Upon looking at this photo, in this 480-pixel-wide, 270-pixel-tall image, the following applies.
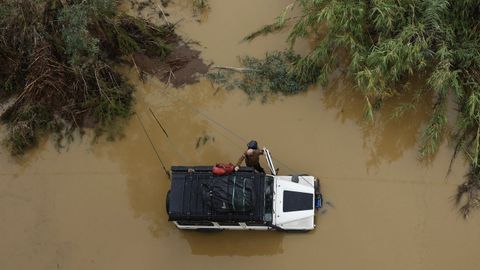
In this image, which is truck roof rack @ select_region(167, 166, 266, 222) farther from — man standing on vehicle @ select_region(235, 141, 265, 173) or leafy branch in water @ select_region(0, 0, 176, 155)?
leafy branch in water @ select_region(0, 0, 176, 155)

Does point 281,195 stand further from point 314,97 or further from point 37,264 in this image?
point 37,264

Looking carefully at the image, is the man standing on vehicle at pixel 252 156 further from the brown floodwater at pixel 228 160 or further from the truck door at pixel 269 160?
the brown floodwater at pixel 228 160

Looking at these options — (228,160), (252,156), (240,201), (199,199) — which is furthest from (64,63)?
(240,201)

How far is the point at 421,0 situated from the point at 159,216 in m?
4.52

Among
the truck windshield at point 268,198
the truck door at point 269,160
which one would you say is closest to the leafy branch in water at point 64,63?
the truck door at point 269,160

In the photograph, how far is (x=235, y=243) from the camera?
749cm

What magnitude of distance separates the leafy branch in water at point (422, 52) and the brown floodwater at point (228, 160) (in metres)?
0.29

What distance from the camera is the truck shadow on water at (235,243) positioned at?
24.3 feet

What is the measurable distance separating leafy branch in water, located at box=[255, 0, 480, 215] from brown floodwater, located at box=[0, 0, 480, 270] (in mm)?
290

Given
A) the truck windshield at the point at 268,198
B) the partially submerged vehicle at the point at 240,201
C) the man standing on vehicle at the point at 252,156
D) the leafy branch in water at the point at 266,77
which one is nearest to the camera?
the partially submerged vehicle at the point at 240,201

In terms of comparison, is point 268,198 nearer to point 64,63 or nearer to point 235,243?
point 235,243

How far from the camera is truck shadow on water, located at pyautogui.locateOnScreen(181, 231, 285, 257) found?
7414mm

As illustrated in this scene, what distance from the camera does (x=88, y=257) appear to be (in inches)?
302

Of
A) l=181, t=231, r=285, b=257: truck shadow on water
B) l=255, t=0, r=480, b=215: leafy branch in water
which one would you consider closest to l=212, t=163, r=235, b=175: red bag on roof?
l=181, t=231, r=285, b=257: truck shadow on water
